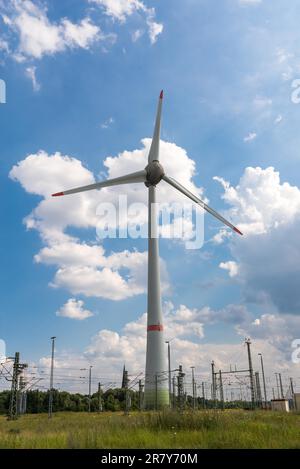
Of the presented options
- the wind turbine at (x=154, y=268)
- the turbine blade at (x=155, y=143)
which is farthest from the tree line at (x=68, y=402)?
the turbine blade at (x=155, y=143)

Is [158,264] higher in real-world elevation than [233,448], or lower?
higher

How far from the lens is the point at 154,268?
5047 cm

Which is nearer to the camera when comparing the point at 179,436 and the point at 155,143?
the point at 179,436

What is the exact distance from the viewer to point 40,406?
4050 inches

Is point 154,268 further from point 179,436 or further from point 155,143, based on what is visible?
point 179,436

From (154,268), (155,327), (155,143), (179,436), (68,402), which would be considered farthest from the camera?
(68,402)

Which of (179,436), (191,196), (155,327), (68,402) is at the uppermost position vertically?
(191,196)

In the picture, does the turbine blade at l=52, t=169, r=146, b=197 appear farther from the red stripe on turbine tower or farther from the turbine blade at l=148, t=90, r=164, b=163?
the red stripe on turbine tower

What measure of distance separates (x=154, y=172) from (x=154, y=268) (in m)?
12.3

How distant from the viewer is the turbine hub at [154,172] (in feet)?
178

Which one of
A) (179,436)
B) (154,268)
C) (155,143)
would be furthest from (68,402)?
(179,436)

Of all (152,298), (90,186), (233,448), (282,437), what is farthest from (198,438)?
(90,186)
